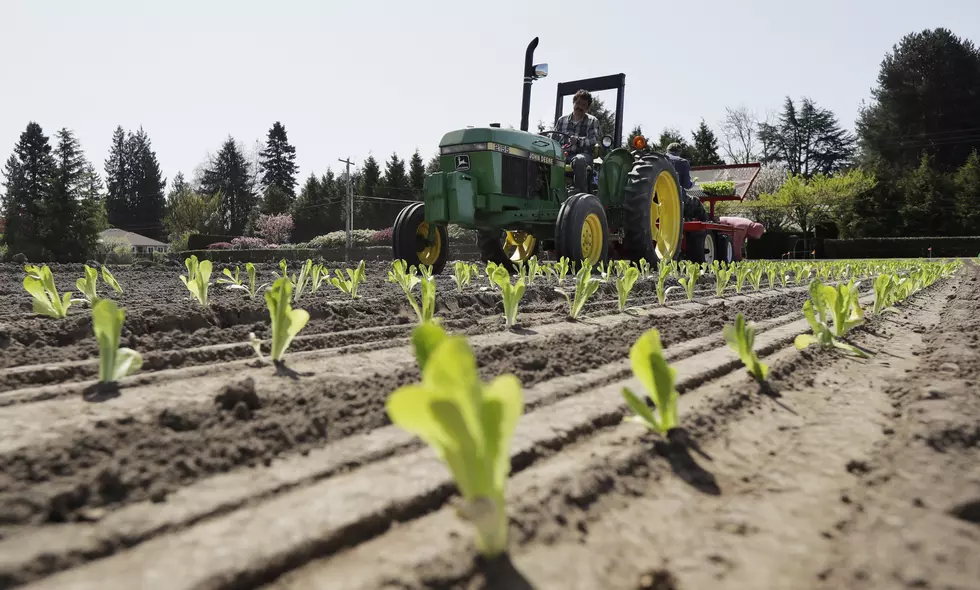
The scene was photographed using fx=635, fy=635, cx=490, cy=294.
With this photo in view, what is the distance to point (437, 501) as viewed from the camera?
3.51 feet

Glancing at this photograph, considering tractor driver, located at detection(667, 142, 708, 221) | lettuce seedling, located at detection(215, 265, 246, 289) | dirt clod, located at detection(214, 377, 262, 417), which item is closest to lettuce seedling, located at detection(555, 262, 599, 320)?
lettuce seedling, located at detection(215, 265, 246, 289)

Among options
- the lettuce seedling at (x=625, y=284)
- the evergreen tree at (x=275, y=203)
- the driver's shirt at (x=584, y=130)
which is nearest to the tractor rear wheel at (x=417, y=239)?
the driver's shirt at (x=584, y=130)

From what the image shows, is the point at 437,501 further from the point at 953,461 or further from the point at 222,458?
the point at 953,461

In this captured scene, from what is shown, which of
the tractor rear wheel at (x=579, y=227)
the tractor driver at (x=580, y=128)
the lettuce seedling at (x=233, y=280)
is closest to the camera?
the lettuce seedling at (x=233, y=280)

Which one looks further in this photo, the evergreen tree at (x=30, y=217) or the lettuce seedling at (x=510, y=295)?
the evergreen tree at (x=30, y=217)

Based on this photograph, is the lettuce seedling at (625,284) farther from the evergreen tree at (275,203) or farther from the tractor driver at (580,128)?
the evergreen tree at (275,203)

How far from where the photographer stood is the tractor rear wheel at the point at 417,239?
22.5ft

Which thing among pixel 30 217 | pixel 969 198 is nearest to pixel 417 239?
pixel 30 217

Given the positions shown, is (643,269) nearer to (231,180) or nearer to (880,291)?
(880,291)

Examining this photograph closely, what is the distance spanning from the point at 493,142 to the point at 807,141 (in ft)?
158

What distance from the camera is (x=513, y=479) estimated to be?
45.8 inches

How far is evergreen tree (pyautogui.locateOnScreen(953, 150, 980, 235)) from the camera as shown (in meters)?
31.7

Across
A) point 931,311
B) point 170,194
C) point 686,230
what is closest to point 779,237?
point 686,230

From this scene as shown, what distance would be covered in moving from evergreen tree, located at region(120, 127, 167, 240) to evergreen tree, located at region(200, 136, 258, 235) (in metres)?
4.02
